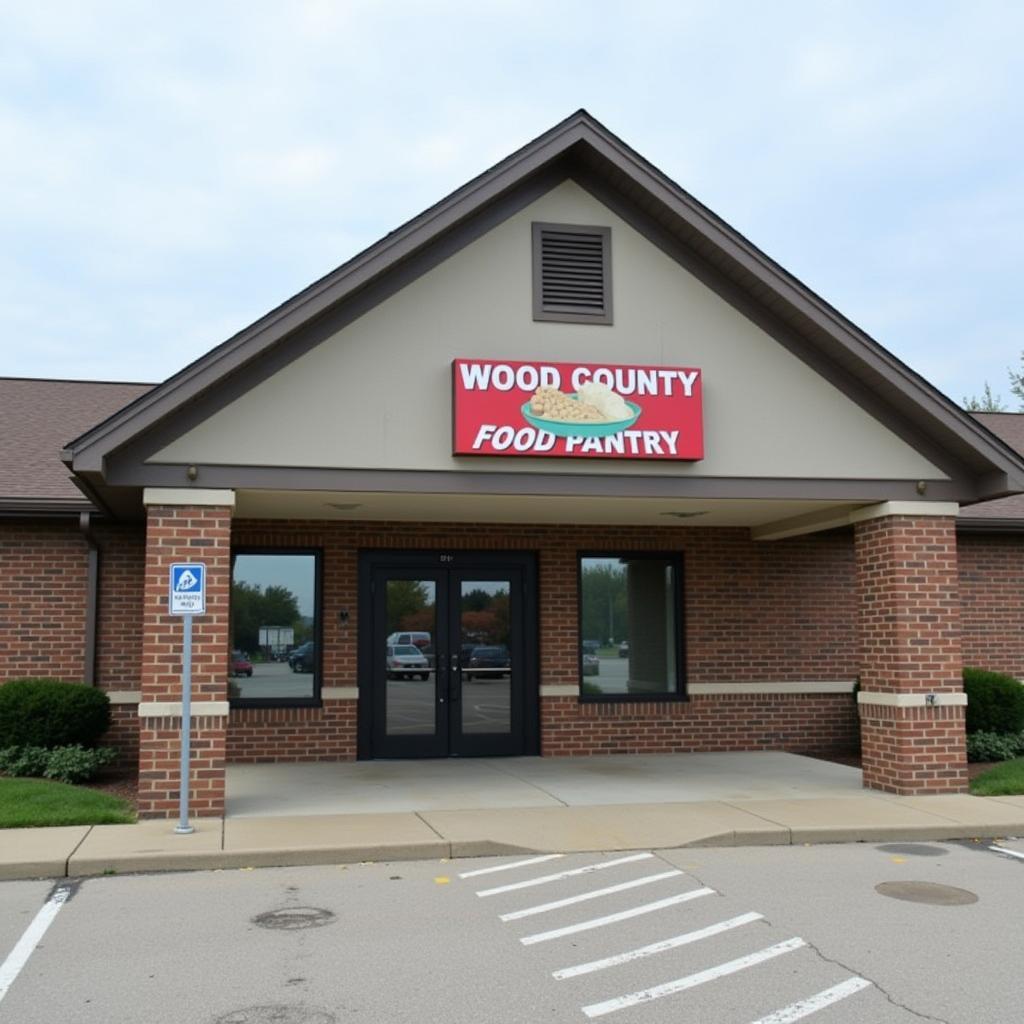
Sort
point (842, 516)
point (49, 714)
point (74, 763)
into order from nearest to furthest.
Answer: point (74, 763) < point (49, 714) < point (842, 516)

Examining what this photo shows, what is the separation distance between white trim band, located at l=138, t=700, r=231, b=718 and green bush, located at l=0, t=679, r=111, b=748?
2621 millimetres

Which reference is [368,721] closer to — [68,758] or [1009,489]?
[68,758]

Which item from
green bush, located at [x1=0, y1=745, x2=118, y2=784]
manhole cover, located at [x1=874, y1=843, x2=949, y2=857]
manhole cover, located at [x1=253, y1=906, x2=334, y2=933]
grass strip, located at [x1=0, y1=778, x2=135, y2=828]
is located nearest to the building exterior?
grass strip, located at [x1=0, y1=778, x2=135, y2=828]

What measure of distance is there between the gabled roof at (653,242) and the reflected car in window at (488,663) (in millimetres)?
5704

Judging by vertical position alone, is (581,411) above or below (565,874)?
above

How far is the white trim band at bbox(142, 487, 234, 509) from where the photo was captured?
10.6m

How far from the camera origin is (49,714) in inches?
491

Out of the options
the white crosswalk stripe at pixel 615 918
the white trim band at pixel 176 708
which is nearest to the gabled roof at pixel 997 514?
the white crosswalk stripe at pixel 615 918

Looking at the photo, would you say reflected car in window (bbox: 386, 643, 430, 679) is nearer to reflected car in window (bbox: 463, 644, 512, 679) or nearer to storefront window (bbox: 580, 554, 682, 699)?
reflected car in window (bbox: 463, 644, 512, 679)

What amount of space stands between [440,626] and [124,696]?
13.2 ft

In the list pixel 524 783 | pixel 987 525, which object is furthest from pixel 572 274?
pixel 987 525

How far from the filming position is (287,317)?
34.2ft

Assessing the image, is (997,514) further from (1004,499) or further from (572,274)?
(572,274)

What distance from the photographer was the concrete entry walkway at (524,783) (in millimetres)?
11359
